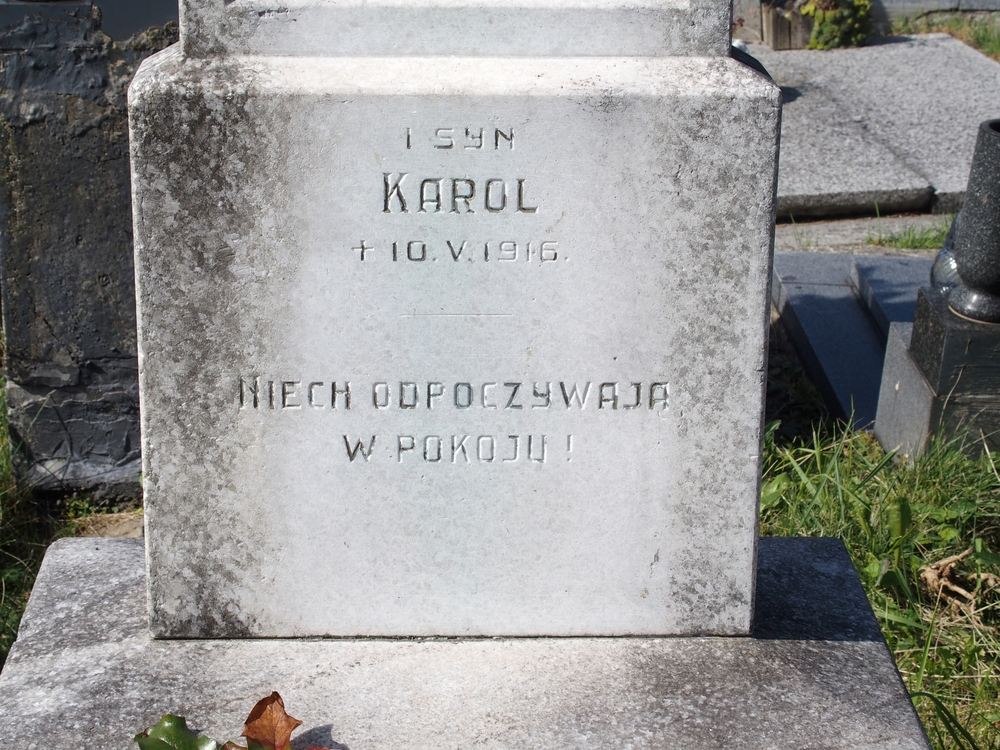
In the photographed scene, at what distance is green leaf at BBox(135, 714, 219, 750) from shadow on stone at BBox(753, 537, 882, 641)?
2.86 ft

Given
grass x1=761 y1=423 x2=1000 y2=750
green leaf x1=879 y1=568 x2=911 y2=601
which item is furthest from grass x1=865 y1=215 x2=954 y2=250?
green leaf x1=879 y1=568 x2=911 y2=601

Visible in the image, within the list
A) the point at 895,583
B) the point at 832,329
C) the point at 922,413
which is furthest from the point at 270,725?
the point at 832,329

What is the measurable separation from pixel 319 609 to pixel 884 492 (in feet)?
5.37

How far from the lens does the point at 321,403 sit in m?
1.69

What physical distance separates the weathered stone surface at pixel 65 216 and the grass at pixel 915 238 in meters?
3.26

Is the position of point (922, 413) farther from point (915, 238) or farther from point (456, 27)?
point (456, 27)

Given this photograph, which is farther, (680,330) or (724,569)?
(724,569)

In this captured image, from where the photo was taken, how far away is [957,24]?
8.38m

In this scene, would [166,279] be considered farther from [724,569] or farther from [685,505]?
[724,569]

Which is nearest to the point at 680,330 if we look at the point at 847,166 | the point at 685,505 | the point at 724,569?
the point at 685,505

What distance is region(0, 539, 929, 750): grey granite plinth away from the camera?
1609 mm

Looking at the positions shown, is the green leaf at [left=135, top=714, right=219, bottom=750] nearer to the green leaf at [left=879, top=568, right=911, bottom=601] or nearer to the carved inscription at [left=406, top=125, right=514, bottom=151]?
the carved inscription at [left=406, top=125, right=514, bottom=151]

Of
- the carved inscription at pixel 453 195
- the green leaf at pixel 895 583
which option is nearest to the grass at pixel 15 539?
the carved inscription at pixel 453 195

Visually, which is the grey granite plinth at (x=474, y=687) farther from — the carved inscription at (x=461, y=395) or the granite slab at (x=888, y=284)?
the granite slab at (x=888, y=284)
